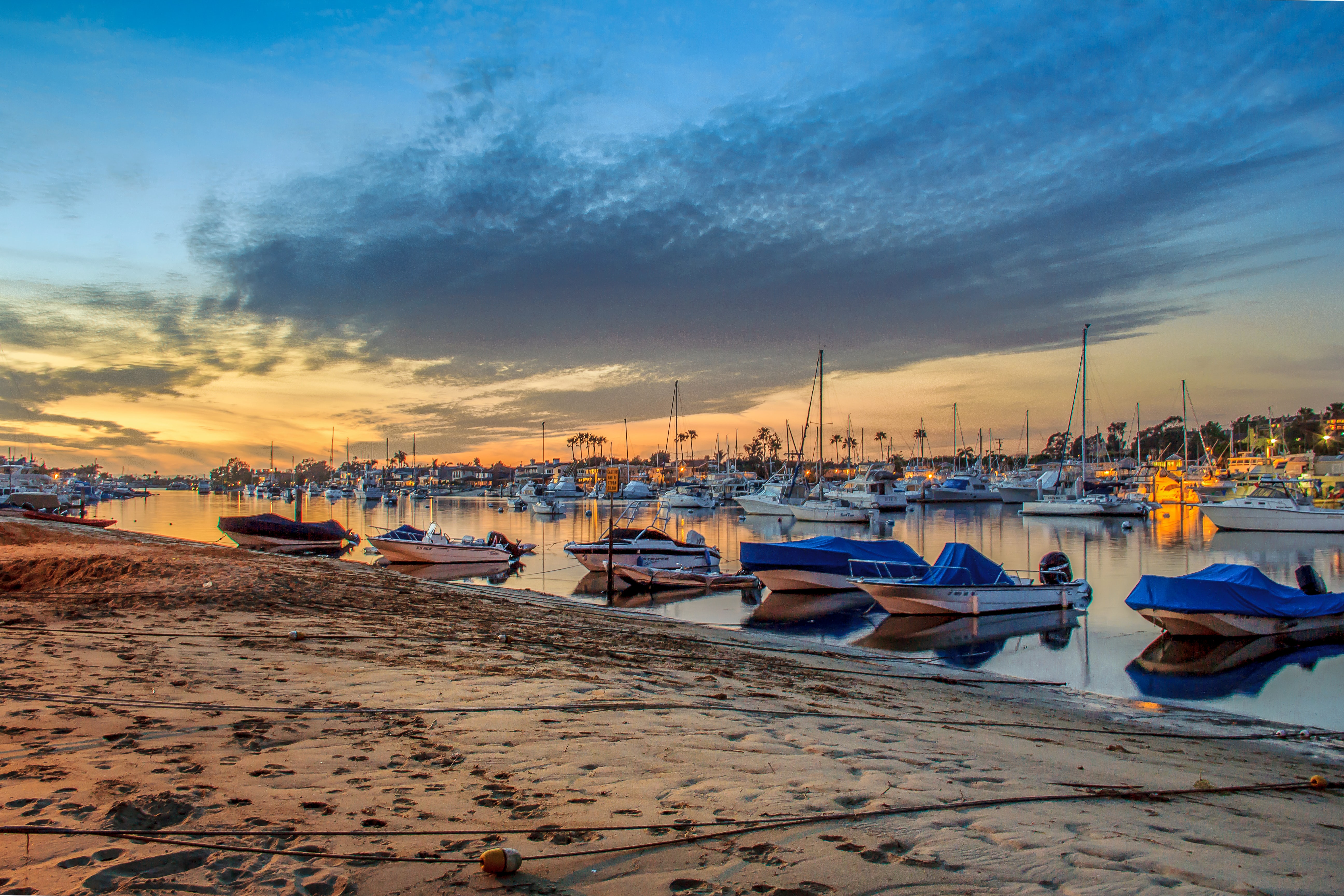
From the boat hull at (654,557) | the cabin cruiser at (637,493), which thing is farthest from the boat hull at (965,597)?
the cabin cruiser at (637,493)

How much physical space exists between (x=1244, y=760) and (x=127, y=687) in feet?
43.1

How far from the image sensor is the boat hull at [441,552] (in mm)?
34938

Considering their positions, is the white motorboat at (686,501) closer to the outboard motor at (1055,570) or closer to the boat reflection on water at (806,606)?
the boat reflection on water at (806,606)

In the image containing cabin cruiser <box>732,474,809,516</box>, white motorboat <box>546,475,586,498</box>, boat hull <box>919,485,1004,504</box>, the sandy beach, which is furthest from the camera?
white motorboat <box>546,475,586,498</box>

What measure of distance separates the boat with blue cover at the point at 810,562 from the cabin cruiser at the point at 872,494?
52.0 meters

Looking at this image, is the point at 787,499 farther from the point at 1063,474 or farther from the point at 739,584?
the point at 1063,474

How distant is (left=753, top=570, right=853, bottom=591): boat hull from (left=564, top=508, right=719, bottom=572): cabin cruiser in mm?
4187

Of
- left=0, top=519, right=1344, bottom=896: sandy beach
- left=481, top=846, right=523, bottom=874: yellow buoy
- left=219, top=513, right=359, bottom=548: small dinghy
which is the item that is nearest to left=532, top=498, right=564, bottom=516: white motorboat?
left=219, top=513, right=359, bottom=548: small dinghy

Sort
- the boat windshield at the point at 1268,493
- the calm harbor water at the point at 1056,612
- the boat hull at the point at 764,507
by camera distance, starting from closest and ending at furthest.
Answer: the calm harbor water at the point at 1056,612, the boat windshield at the point at 1268,493, the boat hull at the point at 764,507

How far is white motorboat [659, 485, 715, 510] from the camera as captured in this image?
96562 millimetres

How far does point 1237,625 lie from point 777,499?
64.3 m

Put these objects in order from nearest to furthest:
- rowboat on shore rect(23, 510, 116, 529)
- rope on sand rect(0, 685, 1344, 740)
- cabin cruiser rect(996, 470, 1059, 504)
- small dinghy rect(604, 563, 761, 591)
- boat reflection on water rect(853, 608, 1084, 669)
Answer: rope on sand rect(0, 685, 1344, 740) < boat reflection on water rect(853, 608, 1084, 669) < small dinghy rect(604, 563, 761, 591) < rowboat on shore rect(23, 510, 116, 529) < cabin cruiser rect(996, 470, 1059, 504)

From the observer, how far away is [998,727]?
9.47 metres

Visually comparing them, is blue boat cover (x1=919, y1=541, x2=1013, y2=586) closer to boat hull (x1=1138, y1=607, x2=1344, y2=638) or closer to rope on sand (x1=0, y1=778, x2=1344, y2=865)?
boat hull (x1=1138, y1=607, x2=1344, y2=638)
